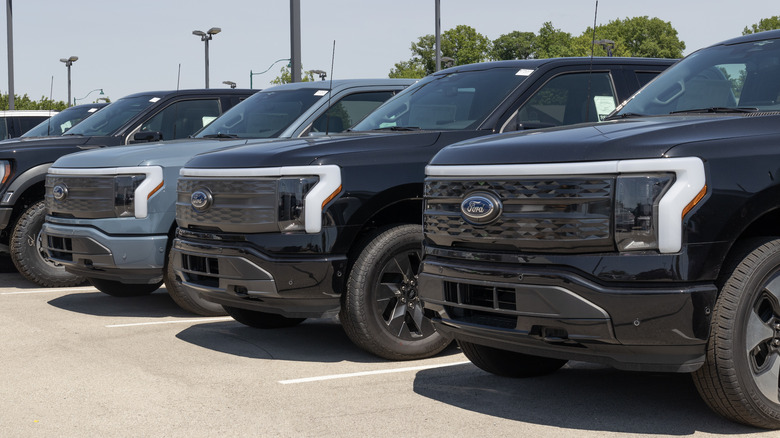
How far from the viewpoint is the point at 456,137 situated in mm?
6859

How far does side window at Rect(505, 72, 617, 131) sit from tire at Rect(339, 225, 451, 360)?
3.81 ft

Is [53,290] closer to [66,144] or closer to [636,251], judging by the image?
[66,144]

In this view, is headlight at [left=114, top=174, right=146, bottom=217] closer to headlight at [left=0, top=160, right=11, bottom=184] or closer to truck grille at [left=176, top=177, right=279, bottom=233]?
truck grille at [left=176, top=177, right=279, bottom=233]

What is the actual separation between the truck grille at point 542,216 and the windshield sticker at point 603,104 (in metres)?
2.82

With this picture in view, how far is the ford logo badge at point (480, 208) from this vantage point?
4828 mm

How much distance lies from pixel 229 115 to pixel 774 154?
5968 mm

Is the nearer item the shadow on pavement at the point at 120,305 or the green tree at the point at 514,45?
the shadow on pavement at the point at 120,305

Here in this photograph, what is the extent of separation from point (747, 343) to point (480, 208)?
4.37 feet

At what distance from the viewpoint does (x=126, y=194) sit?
8.16 meters

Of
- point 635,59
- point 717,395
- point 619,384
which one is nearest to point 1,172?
point 635,59

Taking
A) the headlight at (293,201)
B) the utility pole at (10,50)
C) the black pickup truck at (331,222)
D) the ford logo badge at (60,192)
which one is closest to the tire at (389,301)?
the black pickup truck at (331,222)

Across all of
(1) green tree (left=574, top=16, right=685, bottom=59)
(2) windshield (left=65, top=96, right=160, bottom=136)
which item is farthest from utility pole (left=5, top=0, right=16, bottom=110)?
(1) green tree (left=574, top=16, right=685, bottom=59)

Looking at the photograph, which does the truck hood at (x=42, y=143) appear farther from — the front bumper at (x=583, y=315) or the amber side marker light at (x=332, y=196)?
the front bumper at (x=583, y=315)

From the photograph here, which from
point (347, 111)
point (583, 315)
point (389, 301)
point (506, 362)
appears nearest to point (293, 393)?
point (389, 301)
